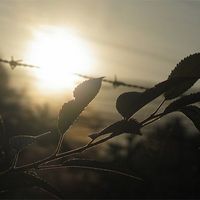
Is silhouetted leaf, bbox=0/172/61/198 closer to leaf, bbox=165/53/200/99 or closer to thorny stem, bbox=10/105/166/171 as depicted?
thorny stem, bbox=10/105/166/171

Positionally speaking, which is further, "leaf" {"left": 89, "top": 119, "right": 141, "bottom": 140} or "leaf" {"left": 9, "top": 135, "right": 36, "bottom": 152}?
"leaf" {"left": 9, "top": 135, "right": 36, "bottom": 152}

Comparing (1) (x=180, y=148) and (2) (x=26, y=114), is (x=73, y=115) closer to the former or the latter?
(1) (x=180, y=148)

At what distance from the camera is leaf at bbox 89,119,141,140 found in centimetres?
82

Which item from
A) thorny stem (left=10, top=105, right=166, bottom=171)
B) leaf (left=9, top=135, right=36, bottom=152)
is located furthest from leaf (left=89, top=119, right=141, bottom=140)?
leaf (left=9, top=135, right=36, bottom=152)

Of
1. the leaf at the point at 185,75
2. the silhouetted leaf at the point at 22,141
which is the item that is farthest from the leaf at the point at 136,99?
the silhouetted leaf at the point at 22,141

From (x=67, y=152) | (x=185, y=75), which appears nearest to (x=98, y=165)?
(x=67, y=152)

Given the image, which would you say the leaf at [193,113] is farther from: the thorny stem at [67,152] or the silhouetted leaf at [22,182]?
the silhouetted leaf at [22,182]

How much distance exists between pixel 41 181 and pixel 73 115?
0.11 m

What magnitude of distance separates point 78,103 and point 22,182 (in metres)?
0.14

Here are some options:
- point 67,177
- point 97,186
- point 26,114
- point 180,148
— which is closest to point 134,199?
point 97,186

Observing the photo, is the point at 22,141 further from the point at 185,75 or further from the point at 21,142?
the point at 185,75

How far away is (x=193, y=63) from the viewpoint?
857mm

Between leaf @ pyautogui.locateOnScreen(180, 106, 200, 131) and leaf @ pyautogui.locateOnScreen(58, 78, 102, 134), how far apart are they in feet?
0.43

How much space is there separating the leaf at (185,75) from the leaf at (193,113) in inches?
1.0
